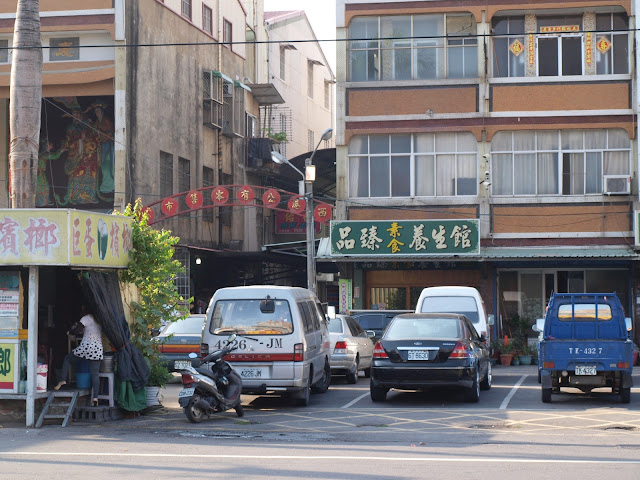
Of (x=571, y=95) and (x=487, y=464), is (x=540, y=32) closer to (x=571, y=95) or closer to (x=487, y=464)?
(x=571, y=95)

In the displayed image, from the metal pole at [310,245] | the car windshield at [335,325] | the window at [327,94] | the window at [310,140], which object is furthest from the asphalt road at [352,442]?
the window at [327,94]

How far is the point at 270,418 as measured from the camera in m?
15.6

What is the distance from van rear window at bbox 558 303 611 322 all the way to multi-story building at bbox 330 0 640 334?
37.0ft

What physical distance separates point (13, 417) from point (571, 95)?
21249 millimetres

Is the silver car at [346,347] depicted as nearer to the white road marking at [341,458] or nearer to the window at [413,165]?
the window at [413,165]

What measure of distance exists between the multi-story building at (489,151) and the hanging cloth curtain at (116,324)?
15811mm

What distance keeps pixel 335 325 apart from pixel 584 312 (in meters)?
5.92

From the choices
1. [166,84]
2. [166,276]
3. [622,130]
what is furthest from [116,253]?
[166,84]

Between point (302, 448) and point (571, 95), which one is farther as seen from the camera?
point (571, 95)

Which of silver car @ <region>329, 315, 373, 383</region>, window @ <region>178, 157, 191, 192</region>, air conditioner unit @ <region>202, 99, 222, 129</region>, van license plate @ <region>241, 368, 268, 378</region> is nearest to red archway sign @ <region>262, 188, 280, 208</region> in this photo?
window @ <region>178, 157, 191, 192</region>

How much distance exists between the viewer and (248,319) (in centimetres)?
1673

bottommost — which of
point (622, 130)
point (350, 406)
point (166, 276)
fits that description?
point (350, 406)

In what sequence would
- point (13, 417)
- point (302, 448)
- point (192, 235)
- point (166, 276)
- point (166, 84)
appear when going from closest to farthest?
point (302, 448) → point (13, 417) → point (166, 276) → point (166, 84) → point (192, 235)

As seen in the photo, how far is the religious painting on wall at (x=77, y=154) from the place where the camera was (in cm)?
3591
